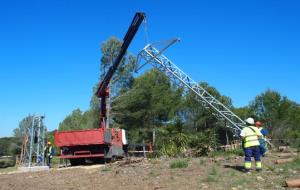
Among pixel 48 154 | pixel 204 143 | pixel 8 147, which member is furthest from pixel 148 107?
pixel 204 143

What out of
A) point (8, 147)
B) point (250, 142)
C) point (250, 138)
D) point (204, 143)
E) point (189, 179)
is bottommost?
point (189, 179)

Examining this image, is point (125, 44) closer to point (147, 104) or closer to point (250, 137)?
point (250, 137)

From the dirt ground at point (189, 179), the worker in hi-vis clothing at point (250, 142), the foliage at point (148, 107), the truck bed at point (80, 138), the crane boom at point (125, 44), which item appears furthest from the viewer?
the foliage at point (148, 107)

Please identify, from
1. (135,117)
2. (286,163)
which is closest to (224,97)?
(135,117)

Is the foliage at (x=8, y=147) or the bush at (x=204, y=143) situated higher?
the foliage at (x=8, y=147)


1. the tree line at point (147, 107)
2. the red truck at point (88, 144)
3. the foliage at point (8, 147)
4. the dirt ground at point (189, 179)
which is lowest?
the dirt ground at point (189, 179)

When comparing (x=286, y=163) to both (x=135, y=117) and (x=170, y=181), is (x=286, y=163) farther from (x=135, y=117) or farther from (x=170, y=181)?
(x=135, y=117)

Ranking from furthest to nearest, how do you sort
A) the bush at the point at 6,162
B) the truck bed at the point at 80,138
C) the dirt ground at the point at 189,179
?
the bush at the point at 6,162 < the truck bed at the point at 80,138 < the dirt ground at the point at 189,179

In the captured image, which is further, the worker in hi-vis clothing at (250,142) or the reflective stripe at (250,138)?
the reflective stripe at (250,138)

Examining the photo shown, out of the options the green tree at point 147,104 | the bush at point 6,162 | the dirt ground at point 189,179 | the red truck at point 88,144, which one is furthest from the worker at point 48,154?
the green tree at point 147,104

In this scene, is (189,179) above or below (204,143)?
below

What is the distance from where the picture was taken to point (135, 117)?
160ft

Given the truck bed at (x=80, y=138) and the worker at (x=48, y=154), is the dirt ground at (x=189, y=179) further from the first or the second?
the worker at (x=48, y=154)

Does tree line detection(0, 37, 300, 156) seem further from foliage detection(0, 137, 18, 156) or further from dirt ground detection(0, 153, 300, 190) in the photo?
dirt ground detection(0, 153, 300, 190)
